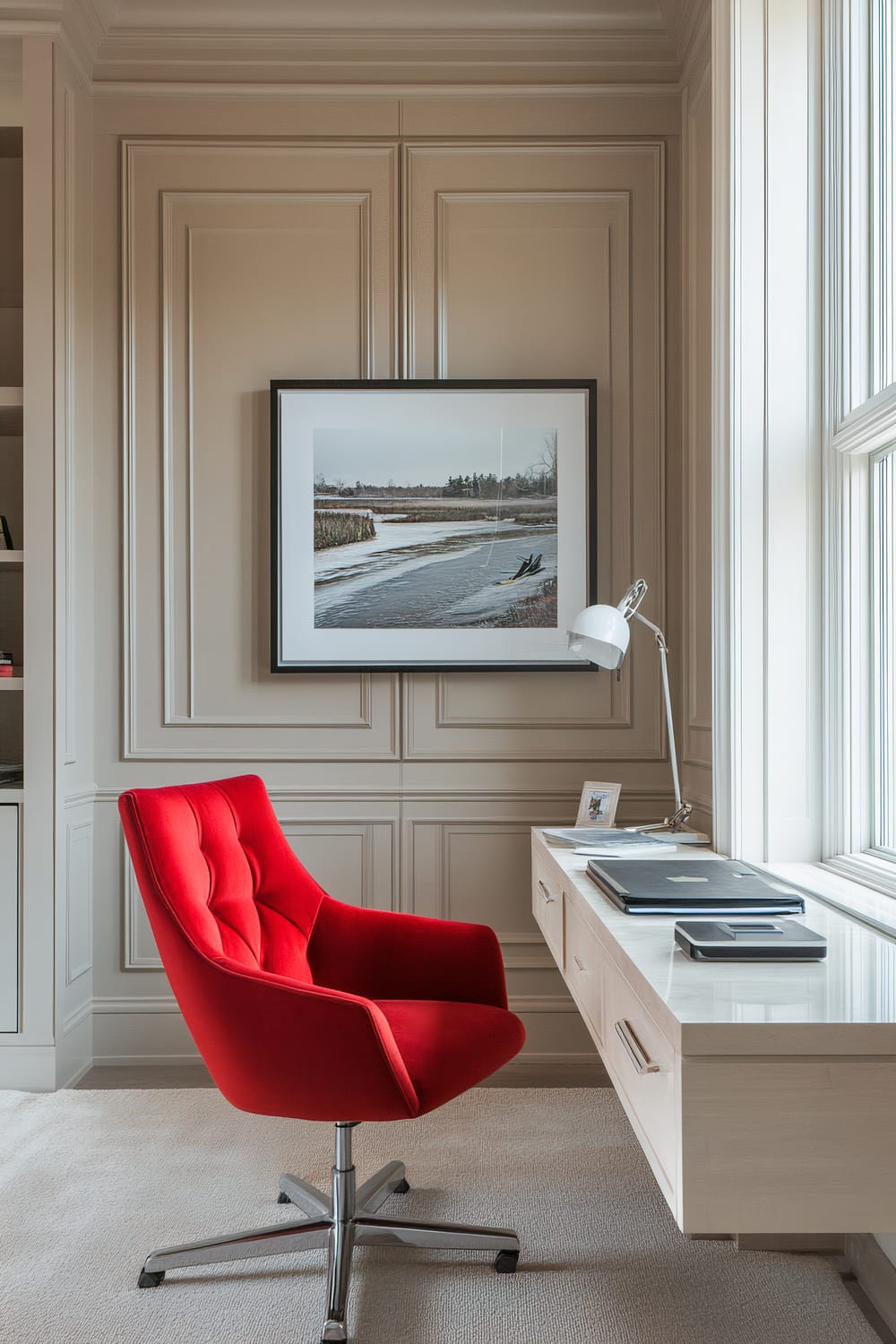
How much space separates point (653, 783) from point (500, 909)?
580mm

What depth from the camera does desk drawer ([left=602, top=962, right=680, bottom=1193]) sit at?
1029mm

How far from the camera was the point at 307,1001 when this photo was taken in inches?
60.2

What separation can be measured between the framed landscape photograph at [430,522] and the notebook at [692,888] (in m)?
1.11

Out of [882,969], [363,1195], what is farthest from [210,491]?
[882,969]

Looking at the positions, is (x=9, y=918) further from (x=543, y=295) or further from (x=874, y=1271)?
(x=543, y=295)

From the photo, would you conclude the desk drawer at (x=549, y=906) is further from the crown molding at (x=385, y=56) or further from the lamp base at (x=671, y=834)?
the crown molding at (x=385, y=56)

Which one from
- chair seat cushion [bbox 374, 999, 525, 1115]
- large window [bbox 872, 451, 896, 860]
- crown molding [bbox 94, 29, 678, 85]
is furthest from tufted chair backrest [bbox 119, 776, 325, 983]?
crown molding [bbox 94, 29, 678, 85]

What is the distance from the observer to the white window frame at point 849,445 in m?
1.91

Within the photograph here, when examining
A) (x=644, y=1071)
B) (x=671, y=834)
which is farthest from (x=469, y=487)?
(x=644, y=1071)

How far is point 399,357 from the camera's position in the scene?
2.90 metres

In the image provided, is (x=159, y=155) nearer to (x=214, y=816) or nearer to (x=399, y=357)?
(x=399, y=357)

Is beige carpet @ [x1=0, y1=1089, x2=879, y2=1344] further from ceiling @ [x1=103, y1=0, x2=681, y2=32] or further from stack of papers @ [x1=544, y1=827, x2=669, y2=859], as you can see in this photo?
ceiling @ [x1=103, y1=0, x2=681, y2=32]

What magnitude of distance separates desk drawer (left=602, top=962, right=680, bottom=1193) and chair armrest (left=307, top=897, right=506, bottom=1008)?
60 centimetres

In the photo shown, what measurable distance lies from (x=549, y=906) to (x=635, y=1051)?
1.03 m
